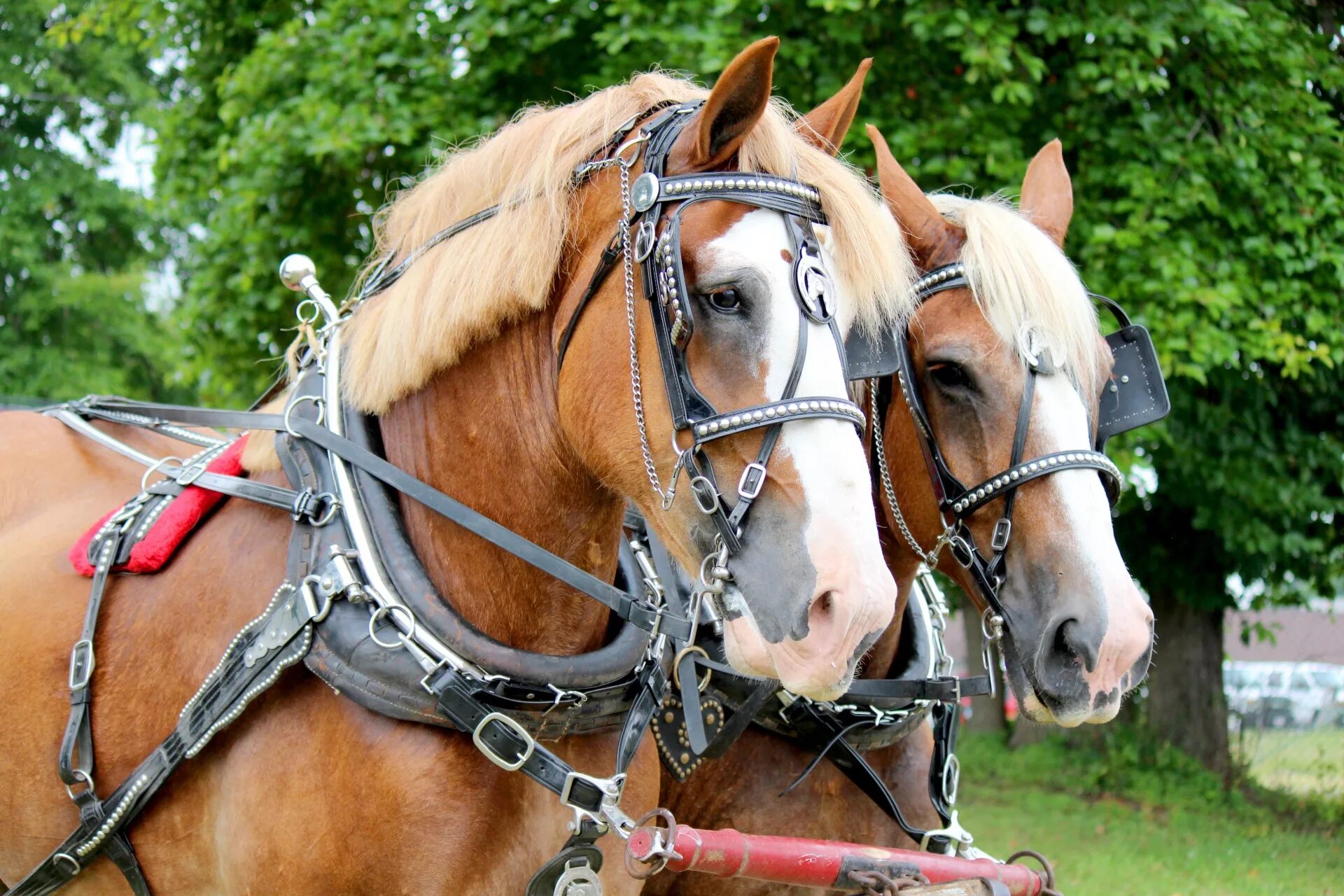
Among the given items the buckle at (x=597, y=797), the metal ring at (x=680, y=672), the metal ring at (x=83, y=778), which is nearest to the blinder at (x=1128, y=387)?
the metal ring at (x=680, y=672)

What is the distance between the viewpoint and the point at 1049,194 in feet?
9.88

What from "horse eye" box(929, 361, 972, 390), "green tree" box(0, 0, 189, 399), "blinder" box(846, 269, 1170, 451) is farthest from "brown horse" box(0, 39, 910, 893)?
"green tree" box(0, 0, 189, 399)

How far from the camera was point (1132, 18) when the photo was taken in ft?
17.7

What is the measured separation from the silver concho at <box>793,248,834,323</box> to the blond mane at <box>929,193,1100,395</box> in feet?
2.69

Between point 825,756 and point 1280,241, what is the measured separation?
13.8ft

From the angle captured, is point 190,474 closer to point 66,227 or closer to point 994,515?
point 994,515

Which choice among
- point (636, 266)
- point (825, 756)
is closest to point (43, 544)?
point (636, 266)

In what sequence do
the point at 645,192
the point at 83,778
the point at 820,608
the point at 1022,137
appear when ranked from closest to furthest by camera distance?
Result: the point at 820,608
the point at 645,192
the point at 83,778
the point at 1022,137

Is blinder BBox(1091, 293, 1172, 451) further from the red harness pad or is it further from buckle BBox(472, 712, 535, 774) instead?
the red harness pad

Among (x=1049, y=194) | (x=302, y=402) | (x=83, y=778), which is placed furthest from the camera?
(x=1049, y=194)

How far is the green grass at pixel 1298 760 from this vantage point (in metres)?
8.09

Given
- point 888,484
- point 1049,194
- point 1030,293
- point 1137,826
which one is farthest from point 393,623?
point 1137,826

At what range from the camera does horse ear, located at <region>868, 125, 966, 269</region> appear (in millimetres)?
2701

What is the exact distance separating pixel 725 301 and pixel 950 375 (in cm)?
94
